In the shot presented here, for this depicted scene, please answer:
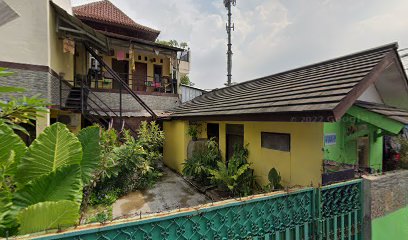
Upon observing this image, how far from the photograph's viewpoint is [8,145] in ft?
8.12

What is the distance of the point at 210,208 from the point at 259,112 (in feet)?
11.4

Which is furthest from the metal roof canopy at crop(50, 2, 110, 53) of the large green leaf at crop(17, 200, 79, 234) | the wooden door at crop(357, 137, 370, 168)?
the wooden door at crop(357, 137, 370, 168)

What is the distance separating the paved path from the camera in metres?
6.66

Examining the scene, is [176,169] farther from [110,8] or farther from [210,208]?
[110,8]

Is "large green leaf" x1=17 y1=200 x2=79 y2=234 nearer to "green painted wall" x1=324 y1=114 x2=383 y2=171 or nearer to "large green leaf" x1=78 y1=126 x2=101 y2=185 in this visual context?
"large green leaf" x1=78 y1=126 x2=101 y2=185

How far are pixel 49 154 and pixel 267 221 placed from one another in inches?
118

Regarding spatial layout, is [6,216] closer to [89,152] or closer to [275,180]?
[89,152]

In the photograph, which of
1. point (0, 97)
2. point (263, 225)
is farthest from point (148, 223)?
point (0, 97)

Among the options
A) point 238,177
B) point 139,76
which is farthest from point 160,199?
point 139,76

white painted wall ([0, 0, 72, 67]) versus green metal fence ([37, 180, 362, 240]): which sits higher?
white painted wall ([0, 0, 72, 67])

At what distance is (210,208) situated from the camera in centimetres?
254

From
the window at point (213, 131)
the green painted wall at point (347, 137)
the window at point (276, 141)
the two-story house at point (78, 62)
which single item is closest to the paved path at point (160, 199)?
the window at point (213, 131)

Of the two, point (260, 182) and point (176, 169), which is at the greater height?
point (260, 182)

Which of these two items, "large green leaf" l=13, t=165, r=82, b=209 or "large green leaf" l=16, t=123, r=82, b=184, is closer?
"large green leaf" l=13, t=165, r=82, b=209
